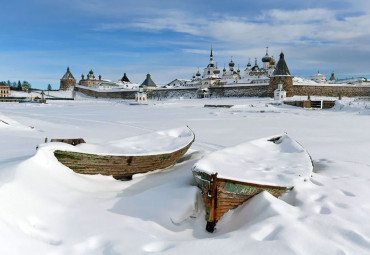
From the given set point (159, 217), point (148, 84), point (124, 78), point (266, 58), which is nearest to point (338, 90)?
point (266, 58)

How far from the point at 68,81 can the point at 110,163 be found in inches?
3539

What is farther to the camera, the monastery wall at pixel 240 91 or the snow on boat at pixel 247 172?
the monastery wall at pixel 240 91

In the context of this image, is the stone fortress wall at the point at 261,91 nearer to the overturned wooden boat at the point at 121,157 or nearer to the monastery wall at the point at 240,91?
the monastery wall at the point at 240,91

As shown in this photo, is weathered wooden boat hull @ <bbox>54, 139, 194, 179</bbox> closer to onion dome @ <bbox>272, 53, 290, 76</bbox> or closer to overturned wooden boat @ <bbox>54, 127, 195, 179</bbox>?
overturned wooden boat @ <bbox>54, 127, 195, 179</bbox>

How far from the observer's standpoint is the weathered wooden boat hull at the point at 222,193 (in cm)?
375

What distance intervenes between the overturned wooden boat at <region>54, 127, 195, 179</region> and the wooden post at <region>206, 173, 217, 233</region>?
1950 mm

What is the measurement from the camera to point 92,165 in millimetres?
5086

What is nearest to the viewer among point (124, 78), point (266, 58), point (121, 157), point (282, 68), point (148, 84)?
point (121, 157)

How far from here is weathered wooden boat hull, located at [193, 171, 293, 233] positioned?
375cm

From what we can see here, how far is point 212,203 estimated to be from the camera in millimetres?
3764

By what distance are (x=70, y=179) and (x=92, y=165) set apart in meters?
0.51

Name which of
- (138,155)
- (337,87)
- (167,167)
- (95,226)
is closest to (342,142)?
(167,167)

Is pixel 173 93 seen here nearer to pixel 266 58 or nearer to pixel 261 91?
pixel 261 91

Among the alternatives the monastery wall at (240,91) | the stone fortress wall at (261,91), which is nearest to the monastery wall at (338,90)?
the stone fortress wall at (261,91)
